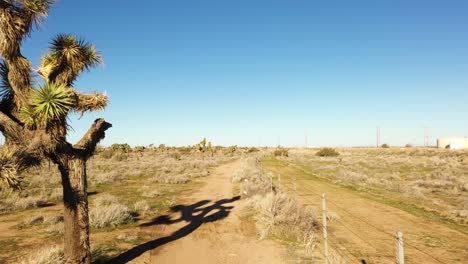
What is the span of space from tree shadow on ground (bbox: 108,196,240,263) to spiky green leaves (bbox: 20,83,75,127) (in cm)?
456

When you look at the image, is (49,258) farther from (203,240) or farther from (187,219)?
(187,219)

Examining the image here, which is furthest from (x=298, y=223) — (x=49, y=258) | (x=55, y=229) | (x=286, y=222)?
(x=55, y=229)

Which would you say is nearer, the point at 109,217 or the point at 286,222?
the point at 286,222

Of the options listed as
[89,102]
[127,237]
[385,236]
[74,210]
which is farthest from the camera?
[385,236]

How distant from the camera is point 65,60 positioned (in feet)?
29.6

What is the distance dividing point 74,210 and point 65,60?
399 centimetres

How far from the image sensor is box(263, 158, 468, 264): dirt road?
9.91 m

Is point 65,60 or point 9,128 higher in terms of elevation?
point 65,60

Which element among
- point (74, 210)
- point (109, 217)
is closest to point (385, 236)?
point (74, 210)

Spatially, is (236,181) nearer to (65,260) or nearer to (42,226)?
(42,226)

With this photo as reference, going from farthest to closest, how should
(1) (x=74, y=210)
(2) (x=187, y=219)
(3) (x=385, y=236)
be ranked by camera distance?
(2) (x=187, y=219)
(3) (x=385, y=236)
(1) (x=74, y=210)

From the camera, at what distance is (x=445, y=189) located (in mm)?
24250

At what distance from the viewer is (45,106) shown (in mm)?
7387

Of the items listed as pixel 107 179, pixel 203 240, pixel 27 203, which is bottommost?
pixel 203 240
